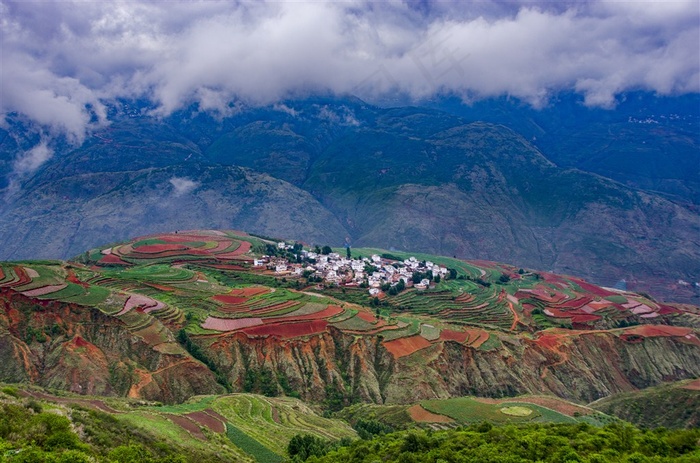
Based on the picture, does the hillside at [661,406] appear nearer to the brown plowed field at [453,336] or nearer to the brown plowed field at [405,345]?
the brown plowed field at [453,336]

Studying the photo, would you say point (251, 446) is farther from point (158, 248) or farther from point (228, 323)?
point (158, 248)

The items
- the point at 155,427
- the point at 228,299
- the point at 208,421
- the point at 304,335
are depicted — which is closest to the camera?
the point at 155,427

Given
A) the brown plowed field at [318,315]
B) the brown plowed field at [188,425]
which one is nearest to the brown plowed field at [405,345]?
the brown plowed field at [318,315]

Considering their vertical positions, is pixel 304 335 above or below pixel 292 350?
above

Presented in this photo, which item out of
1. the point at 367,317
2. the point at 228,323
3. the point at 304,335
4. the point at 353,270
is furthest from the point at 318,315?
the point at 353,270

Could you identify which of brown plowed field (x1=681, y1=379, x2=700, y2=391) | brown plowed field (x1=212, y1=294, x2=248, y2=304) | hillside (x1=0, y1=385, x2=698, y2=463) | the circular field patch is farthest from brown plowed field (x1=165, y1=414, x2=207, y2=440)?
brown plowed field (x1=681, y1=379, x2=700, y2=391)

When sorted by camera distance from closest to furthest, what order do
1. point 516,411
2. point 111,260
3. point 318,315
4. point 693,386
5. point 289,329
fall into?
point 516,411
point 693,386
point 289,329
point 318,315
point 111,260

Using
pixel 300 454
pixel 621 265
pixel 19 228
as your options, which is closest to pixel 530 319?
pixel 300 454

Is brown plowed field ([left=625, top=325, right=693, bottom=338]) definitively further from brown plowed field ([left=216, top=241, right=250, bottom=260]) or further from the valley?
brown plowed field ([left=216, top=241, right=250, bottom=260])
